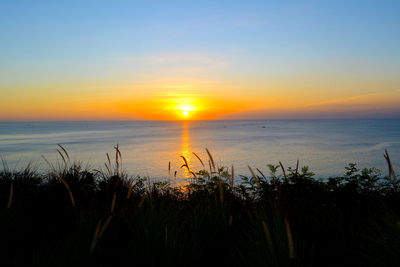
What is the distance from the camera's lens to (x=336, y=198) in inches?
262

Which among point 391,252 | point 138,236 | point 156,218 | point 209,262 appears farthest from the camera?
point 209,262

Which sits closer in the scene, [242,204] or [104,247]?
[104,247]

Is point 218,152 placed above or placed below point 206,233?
below

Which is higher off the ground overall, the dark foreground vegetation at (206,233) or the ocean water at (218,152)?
the dark foreground vegetation at (206,233)

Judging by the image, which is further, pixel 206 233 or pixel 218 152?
pixel 218 152

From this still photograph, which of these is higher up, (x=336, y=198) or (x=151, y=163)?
(x=336, y=198)

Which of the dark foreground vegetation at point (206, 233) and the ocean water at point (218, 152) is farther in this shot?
the ocean water at point (218, 152)

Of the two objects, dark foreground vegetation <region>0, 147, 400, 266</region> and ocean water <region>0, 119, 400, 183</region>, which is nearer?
dark foreground vegetation <region>0, 147, 400, 266</region>

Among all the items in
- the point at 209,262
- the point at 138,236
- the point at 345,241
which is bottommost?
the point at 209,262

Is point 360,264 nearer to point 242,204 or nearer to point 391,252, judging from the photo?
point 391,252

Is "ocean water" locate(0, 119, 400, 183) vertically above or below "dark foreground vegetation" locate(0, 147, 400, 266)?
below

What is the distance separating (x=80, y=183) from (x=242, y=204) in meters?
4.57

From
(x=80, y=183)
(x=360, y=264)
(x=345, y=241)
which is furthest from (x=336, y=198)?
(x=80, y=183)

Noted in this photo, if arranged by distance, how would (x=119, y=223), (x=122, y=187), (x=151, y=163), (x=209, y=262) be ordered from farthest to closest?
(x=151, y=163) < (x=122, y=187) < (x=119, y=223) < (x=209, y=262)
